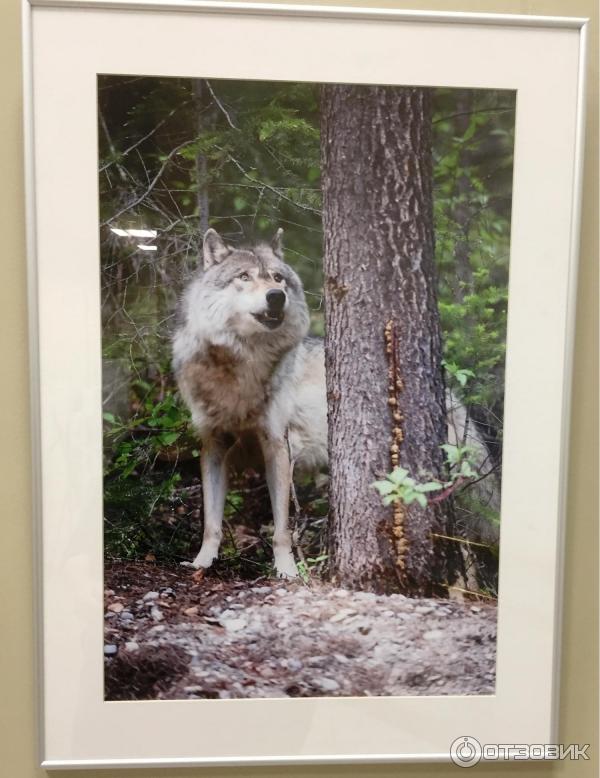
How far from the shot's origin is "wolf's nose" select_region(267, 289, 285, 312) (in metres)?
0.93

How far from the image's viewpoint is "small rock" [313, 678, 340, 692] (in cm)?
96

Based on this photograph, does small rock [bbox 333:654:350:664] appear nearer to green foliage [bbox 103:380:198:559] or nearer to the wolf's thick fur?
the wolf's thick fur

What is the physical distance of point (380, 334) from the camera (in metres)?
0.95

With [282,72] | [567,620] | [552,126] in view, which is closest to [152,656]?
[567,620]

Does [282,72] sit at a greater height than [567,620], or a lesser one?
greater

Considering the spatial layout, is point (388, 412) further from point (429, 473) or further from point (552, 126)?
point (552, 126)

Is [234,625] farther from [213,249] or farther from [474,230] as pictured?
[474,230]

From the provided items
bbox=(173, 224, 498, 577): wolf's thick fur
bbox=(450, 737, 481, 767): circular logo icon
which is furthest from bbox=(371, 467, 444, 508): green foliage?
bbox=(450, 737, 481, 767): circular logo icon

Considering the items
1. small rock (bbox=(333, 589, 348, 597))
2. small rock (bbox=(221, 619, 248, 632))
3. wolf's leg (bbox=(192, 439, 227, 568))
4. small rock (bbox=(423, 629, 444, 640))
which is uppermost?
wolf's leg (bbox=(192, 439, 227, 568))

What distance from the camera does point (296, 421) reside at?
0.94 metres

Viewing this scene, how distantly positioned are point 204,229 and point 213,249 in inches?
1.3

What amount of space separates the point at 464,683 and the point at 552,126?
93cm

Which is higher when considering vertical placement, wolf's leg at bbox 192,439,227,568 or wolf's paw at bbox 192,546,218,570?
wolf's leg at bbox 192,439,227,568

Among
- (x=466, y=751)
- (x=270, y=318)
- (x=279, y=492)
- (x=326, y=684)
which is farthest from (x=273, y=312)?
(x=466, y=751)
